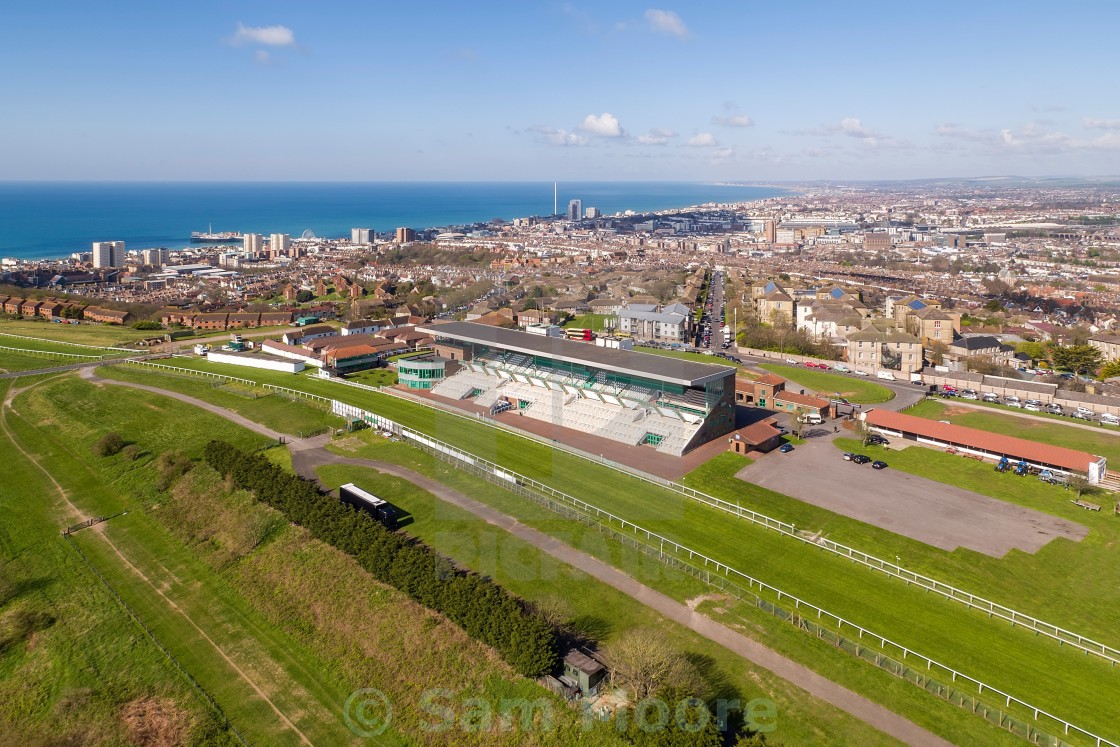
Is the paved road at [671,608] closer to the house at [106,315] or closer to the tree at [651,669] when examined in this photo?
the tree at [651,669]

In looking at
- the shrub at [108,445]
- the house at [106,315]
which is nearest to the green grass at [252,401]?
the shrub at [108,445]

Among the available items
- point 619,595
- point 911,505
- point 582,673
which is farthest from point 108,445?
point 911,505

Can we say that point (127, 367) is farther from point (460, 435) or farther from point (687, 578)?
point (687, 578)

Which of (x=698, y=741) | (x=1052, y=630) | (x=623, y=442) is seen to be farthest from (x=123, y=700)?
(x=1052, y=630)

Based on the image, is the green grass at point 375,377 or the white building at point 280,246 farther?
the white building at point 280,246

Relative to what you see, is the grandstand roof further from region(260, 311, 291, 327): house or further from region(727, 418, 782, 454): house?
region(260, 311, 291, 327): house
